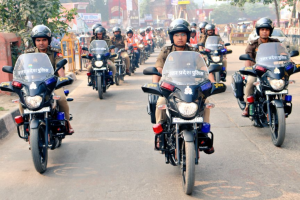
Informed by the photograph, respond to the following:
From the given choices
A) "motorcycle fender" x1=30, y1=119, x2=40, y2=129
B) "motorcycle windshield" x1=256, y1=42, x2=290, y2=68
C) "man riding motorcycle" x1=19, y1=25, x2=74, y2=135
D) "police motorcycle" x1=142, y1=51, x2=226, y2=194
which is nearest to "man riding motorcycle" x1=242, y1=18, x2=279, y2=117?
"motorcycle windshield" x1=256, y1=42, x2=290, y2=68

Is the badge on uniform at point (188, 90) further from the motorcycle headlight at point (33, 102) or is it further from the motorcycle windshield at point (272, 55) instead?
the motorcycle windshield at point (272, 55)

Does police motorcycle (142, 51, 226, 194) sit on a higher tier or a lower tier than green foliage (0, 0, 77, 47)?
lower

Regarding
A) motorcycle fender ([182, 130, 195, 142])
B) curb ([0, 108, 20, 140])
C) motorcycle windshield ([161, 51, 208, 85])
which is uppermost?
motorcycle windshield ([161, 51, 208, 85])

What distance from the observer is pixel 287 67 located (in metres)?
6.20

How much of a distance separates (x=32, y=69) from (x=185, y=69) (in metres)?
2.05

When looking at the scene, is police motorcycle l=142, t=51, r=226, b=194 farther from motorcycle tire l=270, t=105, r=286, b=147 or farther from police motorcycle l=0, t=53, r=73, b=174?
motorcycle tire l=270, t=105, r=286, b=147

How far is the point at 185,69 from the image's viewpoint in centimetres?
471

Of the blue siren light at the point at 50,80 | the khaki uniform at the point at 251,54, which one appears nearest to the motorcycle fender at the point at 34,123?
the blue siren light at the point at 50,80

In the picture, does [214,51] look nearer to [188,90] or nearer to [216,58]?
[216,58]

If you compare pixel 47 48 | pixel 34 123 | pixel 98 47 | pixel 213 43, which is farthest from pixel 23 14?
pixel 34 123

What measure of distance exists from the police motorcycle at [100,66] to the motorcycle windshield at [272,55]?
5103mm

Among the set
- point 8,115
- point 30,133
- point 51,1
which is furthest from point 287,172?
point 51,1

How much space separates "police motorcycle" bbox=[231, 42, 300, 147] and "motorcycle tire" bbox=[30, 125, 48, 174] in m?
3.15

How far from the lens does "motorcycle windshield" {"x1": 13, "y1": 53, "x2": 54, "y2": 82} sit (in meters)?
5.45
